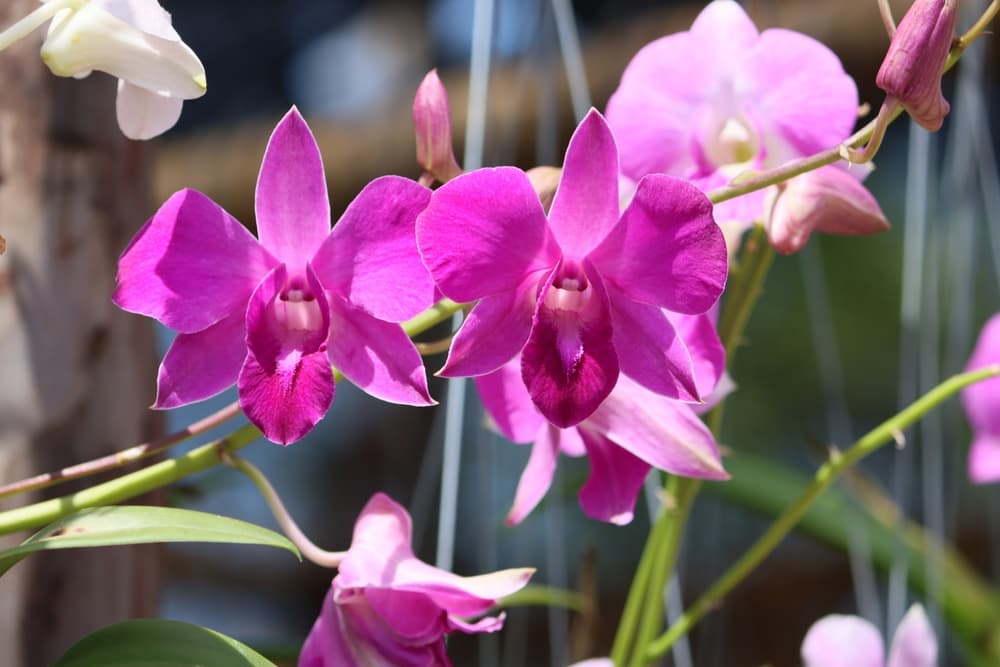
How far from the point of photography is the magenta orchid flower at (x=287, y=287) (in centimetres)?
23

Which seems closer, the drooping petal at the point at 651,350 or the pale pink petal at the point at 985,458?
the drooping petal at the point at 651,350

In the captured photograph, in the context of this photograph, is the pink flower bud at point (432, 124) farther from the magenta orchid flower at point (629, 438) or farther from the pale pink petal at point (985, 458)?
the pale pink petal at point (985, 458)

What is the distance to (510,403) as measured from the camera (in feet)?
1.00

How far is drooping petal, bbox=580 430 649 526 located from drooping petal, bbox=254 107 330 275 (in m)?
0.09

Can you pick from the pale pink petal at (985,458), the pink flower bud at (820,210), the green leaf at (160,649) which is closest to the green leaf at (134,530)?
the green leaf at (160,649)

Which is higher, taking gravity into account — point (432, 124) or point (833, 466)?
point (432, 124)

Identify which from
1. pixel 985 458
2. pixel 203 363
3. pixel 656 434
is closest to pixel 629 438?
pixel 656 434

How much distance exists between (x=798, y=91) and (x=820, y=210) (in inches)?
2.9

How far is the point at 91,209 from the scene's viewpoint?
0.49 m

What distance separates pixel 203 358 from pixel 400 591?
0.24 feet

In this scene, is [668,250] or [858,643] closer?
[668,250]

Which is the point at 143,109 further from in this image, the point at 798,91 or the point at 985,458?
the point at 985,458

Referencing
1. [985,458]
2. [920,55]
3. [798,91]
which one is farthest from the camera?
[985,458]

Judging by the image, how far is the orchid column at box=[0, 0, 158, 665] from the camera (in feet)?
1.48
